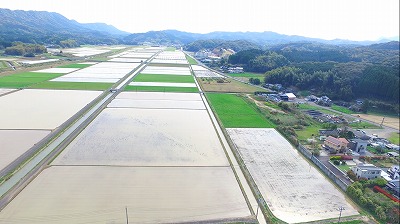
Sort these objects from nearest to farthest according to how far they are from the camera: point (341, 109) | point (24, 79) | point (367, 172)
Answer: point (367, 172)
point (341, 109)
point (24, 79)

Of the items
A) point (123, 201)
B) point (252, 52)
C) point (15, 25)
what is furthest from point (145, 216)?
point (15, 25)

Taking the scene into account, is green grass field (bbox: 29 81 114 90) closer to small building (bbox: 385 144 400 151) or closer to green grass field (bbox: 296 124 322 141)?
green grass field (bbox: 296 124 322 141)

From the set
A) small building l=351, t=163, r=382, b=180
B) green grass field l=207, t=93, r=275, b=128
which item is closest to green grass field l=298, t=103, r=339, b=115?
green grass field l=207, t=93, r=275, b=128

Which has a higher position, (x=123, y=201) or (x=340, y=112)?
(x=123, y=201)

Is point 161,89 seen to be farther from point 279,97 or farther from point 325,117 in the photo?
point 325,117

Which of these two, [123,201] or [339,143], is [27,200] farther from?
[339,143]

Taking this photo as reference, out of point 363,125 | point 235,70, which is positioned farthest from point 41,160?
point 235,70
